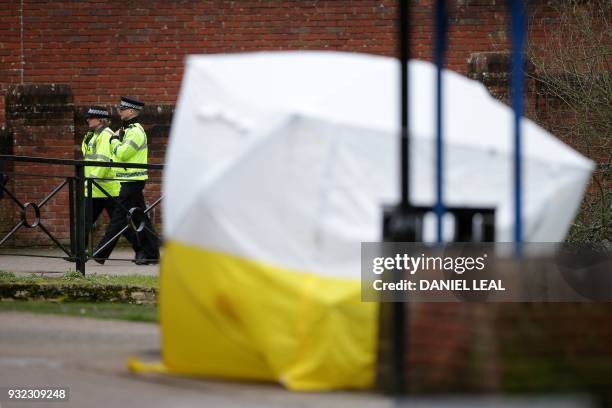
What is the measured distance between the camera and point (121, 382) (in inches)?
250

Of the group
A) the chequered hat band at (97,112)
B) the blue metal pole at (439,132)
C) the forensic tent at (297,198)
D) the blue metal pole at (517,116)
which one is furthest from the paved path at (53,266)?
the blue metal pole at (517,116)

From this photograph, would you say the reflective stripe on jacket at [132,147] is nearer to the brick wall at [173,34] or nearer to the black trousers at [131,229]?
the black trousers at [131,229]

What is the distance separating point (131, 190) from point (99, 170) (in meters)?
0.45

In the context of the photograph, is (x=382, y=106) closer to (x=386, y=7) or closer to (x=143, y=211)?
(x=143, y=211)

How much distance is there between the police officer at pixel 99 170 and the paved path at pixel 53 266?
525 millimetres

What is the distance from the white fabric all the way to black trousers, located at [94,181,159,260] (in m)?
6.23

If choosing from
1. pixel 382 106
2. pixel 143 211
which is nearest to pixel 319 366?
pixel 382 106

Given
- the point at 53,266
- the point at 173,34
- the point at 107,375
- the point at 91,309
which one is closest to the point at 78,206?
the point at 53,266

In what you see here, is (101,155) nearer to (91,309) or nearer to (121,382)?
(91,309)

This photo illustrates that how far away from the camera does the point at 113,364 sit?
6895 millimetres

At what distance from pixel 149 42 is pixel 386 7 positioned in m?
3.23

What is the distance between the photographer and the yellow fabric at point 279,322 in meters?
5.88

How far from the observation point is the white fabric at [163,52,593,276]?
5.98 m

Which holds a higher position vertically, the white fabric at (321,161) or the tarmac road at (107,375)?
the white fabric at (321,161)
